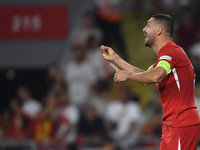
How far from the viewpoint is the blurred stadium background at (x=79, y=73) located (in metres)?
7.14

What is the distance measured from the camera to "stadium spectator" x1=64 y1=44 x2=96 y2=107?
8.28 m

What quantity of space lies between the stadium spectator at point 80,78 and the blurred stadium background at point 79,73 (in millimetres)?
23

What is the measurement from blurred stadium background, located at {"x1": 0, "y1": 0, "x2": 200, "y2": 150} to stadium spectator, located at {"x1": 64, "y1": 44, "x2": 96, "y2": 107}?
0.02m

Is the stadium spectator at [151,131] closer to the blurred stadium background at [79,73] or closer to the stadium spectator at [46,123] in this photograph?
the blurred stadium background at [79,73]

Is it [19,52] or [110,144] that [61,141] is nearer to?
[110,144]

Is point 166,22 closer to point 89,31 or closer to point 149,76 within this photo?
point 149,76

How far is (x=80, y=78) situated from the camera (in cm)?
834

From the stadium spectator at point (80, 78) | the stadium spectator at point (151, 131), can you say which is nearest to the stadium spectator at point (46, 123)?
the stadium spectator at point (80, 78)

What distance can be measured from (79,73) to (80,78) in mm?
124

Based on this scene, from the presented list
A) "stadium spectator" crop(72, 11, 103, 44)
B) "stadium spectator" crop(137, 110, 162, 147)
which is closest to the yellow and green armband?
"stadium spectator" crop(137, 110, 162, 147)

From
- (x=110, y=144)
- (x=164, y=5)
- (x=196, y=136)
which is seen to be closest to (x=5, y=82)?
(x=164, y=5)

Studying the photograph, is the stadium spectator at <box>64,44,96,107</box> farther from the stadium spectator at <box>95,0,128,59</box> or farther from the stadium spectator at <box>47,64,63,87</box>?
the stadium spectator at <box>95,0,128,59</box>

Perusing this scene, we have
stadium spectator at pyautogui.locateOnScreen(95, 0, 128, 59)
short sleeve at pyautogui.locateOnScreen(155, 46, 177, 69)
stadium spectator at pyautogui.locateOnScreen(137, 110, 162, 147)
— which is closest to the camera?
short sleeve at pyautogui.locateOnScreen(155, 46, 177, 69)

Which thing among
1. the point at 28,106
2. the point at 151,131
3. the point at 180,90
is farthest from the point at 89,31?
the point at 180,90
